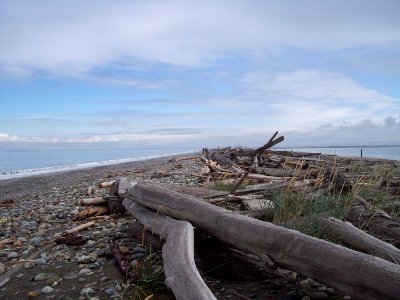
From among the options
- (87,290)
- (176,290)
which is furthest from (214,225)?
(87,290)

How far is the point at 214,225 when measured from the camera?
3.20 metres

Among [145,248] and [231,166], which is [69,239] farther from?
[231,166]

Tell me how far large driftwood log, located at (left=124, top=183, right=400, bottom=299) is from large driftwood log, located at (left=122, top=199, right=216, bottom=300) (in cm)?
24

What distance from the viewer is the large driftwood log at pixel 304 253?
206 centimetres

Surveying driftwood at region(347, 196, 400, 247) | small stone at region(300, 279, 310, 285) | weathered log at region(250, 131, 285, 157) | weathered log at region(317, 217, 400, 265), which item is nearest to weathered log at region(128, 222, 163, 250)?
small stone at region(300, 279, 310, 285)

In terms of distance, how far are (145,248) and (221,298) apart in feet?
4.35

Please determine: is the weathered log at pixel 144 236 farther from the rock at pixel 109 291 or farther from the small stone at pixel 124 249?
the rock at pixel 109 291

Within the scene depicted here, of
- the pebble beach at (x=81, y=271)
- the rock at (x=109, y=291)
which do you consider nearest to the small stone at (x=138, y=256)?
the pebble beach at (x=81, y=271)

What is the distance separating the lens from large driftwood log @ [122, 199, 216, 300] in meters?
2.14

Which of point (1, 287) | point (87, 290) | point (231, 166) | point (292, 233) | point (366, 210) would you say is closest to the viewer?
point (292, 233)

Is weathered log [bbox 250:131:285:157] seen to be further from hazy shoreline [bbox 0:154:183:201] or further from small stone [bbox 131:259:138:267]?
small stone [bbox 131:259:138:267]

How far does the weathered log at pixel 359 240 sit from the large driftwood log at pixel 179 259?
54.1 inches

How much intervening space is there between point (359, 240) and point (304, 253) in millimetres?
978

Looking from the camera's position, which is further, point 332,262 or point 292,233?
point 292,233
